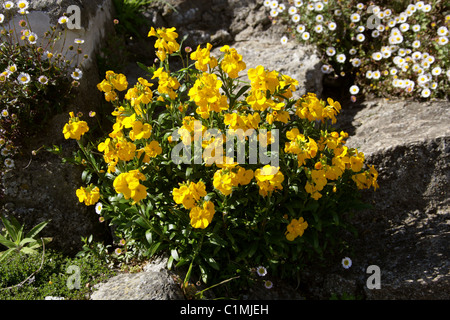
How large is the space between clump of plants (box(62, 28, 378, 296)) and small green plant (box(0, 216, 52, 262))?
24.7 inches

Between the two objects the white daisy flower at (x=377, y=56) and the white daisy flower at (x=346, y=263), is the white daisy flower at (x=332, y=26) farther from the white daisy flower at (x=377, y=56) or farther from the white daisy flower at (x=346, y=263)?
the white daisy flower at (x=346, y=263)

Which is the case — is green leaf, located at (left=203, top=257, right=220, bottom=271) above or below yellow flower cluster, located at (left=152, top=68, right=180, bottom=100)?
below

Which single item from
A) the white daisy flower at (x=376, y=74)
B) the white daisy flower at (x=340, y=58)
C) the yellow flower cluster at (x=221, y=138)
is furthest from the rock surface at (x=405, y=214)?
the white daisy flower at (x=340, y=58)

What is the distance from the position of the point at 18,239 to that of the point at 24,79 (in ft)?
3.94

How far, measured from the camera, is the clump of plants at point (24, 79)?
343 centimetres

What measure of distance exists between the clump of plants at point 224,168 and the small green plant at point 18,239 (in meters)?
0.63

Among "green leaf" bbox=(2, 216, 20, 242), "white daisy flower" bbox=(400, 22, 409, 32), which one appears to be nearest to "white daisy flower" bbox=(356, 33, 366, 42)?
"white daisy flower" bbox=(400, 22, 409, 32)

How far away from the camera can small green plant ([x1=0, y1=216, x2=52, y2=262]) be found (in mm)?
3324

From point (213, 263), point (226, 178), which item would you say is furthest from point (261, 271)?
point (226, 178)

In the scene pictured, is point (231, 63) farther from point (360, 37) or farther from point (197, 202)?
point (360, 37)

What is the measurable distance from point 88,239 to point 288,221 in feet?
5.55

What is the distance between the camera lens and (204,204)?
249 cm

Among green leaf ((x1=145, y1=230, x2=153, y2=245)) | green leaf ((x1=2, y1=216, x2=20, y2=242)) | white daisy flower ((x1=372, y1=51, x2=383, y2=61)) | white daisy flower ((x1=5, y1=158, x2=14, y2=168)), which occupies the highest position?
white daisy flower ((x1=372, y1=51, x2=383, y2=61))

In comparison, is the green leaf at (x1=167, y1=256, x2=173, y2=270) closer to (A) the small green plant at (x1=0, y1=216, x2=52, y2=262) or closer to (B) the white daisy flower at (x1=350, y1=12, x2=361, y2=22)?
(A) the small green plant at (x1=0, y1=216, x2=52, y2=262)
